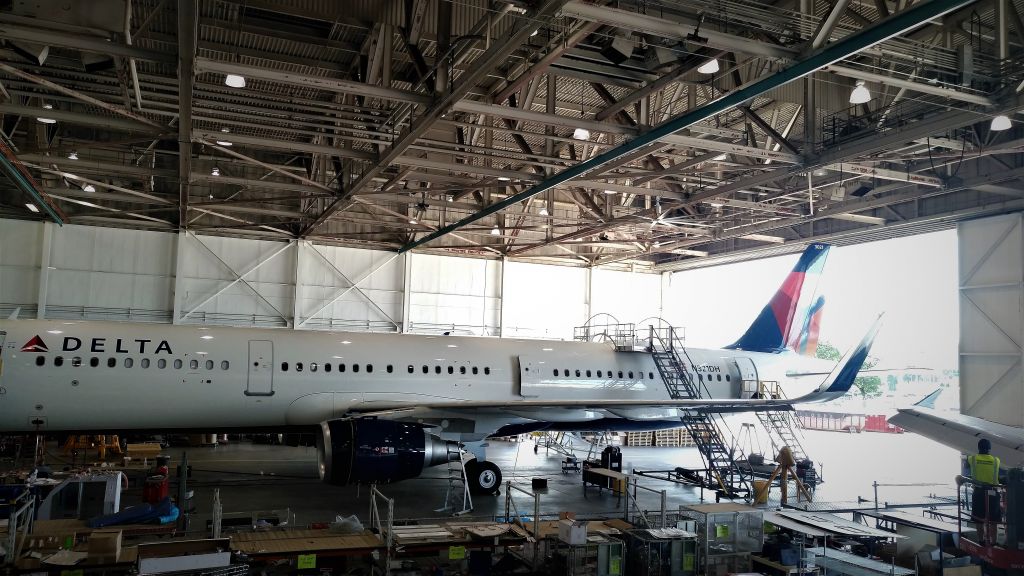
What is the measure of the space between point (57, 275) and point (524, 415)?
2067 centimetres

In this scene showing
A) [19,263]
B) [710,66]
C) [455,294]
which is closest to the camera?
[710,66]

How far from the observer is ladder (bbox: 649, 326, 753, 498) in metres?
17.0

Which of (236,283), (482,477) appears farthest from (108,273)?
(482,477)

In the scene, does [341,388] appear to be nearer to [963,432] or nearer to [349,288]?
[963,432]

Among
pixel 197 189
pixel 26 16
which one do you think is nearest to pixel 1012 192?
pixel 26 16

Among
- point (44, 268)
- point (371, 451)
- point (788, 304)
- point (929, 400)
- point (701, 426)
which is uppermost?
point (44, 268)

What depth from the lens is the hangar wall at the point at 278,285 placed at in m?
26.2

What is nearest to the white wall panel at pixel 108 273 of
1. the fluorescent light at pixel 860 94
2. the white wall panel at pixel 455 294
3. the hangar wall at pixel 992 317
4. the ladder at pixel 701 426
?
the white wall panel at pixel 455 294

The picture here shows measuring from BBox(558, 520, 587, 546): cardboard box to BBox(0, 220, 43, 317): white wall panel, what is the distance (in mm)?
24930

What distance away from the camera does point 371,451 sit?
1348 centimetres

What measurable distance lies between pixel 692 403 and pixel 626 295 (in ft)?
69.6

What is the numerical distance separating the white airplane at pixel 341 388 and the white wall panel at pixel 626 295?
1555 cm

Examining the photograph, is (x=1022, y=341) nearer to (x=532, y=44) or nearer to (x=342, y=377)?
(x=532, y=44)

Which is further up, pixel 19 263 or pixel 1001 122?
pixel 1001 122
